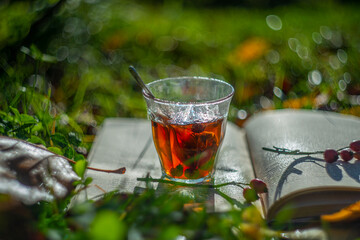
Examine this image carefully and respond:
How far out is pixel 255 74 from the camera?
3.14 m

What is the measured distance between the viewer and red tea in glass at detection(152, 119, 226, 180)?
1.57 meters

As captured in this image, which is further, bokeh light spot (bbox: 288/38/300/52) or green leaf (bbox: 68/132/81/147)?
bokeh light spot (bbox: 288/38/300/52)

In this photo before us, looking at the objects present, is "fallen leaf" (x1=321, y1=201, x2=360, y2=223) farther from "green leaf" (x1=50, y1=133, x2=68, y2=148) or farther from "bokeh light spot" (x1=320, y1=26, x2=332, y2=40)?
"bokeh light spot" (x1=320, y1=26, x2=332, y2=40)

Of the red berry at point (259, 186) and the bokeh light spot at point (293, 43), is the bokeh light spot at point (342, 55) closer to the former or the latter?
the bokeh light spot at point (293, 43)

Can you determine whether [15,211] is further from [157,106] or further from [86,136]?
[86,136]

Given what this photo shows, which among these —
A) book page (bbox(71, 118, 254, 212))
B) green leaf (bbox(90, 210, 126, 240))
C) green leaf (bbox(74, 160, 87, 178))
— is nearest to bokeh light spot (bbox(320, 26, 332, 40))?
book page (bbox(71, 118, 254, 212))

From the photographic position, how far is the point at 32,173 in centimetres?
128

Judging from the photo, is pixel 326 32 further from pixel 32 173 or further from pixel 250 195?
pixel 32 173

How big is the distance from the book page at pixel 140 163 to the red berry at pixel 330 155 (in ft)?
0.96

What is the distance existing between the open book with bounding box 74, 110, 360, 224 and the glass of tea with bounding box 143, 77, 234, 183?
0.28ft

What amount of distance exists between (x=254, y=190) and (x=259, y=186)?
0.03 m

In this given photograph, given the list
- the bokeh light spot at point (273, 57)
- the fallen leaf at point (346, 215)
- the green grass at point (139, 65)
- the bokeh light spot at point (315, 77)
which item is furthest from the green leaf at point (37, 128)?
the bokeh light spot at point (273, 57)

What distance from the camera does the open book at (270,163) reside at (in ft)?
4.45

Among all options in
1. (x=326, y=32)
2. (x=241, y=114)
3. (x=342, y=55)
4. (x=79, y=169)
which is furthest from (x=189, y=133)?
(x=326, y=32)
